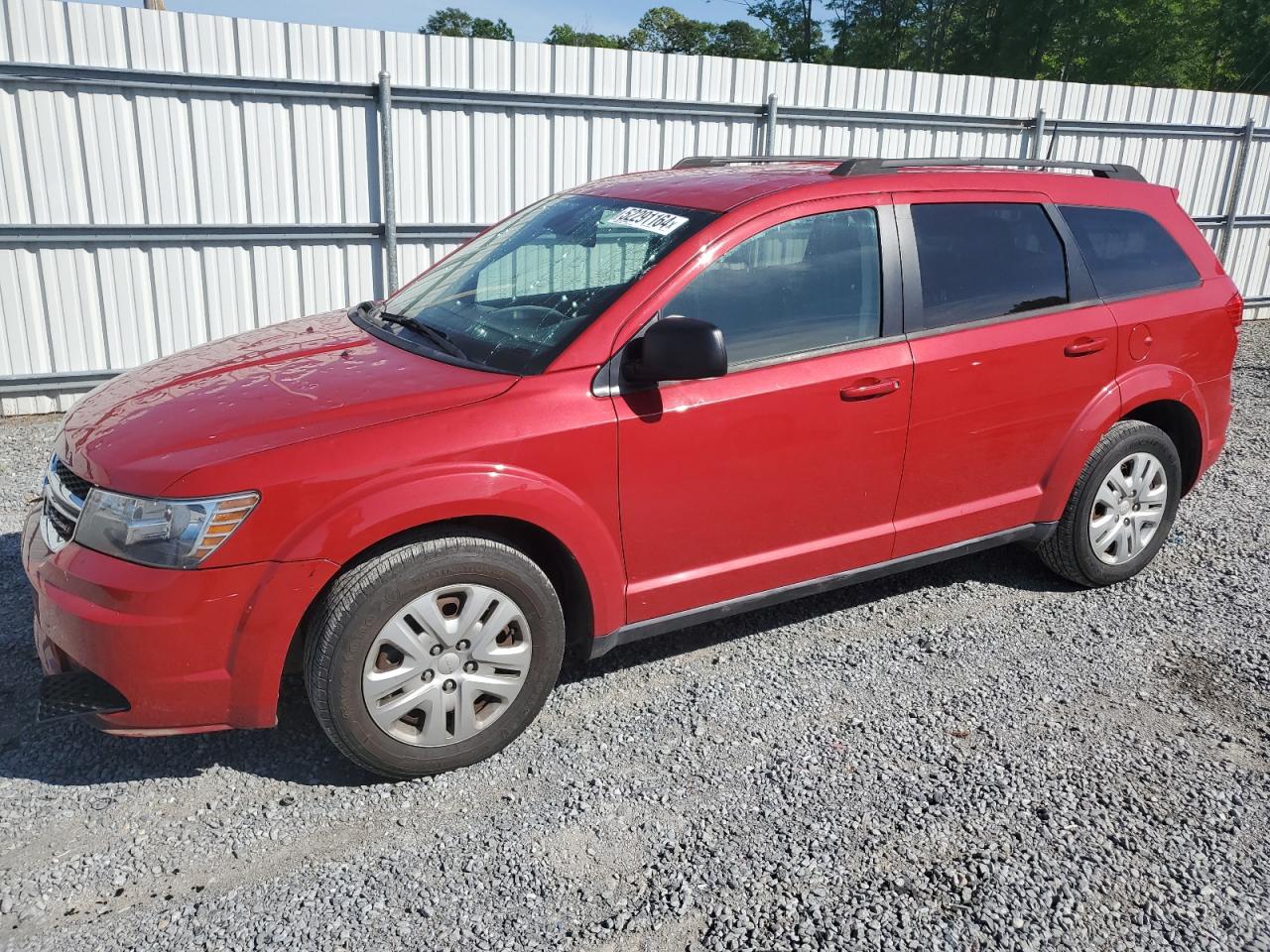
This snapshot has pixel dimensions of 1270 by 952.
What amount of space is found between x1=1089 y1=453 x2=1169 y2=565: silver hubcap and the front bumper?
3.42 m

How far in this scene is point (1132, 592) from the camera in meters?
4.66

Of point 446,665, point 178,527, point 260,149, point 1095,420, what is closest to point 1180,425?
point 1095,420

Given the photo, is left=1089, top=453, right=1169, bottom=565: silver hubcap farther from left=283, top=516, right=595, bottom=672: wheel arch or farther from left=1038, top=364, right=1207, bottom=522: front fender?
left=283, top=516, right=595, bottom=672: wheel arch

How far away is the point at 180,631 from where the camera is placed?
109 inches

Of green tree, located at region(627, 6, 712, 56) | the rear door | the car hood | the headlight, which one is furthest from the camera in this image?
green tree, located at region(627, 6, 712, 56)

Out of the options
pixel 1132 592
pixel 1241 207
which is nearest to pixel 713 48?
pixel 1241 207

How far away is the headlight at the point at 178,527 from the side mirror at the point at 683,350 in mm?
1252

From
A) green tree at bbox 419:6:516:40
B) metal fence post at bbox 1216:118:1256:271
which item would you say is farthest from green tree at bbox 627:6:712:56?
metal fence post at bbox 1216:118:1256:271

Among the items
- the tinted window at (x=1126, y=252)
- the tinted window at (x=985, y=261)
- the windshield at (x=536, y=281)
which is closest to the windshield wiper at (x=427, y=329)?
the windshield at (x=536, y=281)

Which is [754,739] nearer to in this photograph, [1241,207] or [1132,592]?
[1132,592]

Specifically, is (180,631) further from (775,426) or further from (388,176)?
(388,176)

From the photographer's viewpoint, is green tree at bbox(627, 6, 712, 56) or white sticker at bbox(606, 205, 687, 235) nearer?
white sticker at bbox(606, 205, 687, 235)

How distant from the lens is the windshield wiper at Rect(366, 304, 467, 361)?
3.46m

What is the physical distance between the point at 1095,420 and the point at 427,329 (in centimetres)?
283
